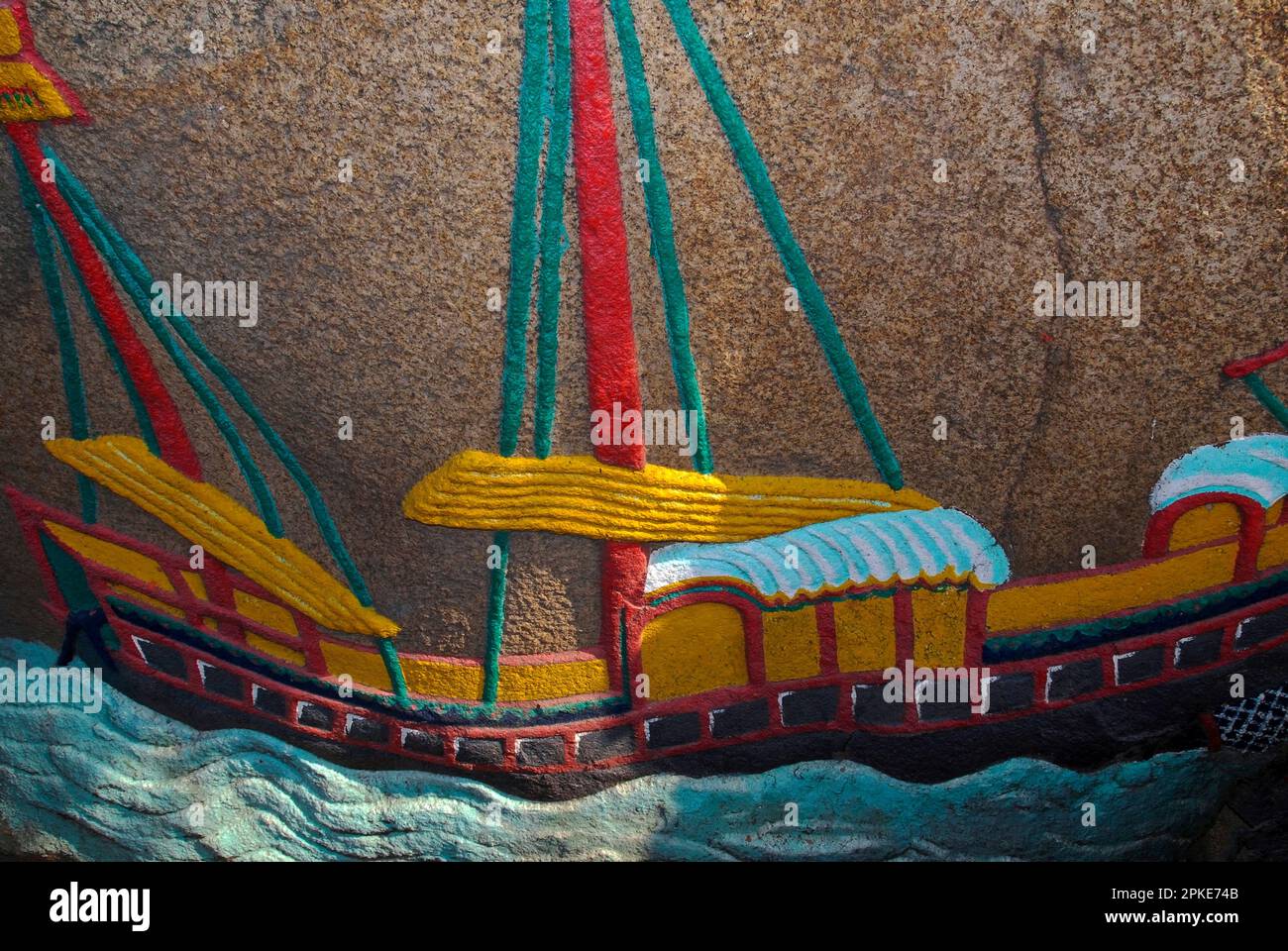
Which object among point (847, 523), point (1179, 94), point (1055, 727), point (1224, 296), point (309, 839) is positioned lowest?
point (309, 839)

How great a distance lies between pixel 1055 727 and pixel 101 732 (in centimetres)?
202

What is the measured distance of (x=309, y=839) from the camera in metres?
2.41

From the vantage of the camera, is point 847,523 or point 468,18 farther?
point 847,523

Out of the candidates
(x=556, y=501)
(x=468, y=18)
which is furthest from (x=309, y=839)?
(x=468, y=18)

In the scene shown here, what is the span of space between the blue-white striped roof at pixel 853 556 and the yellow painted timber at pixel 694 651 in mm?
94

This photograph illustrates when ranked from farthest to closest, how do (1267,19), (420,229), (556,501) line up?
(556,501), (420,229), (1267,19)

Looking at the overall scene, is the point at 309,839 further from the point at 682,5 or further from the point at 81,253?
the point at 682,5

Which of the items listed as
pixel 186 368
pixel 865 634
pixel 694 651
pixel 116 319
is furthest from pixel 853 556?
pixel 116 319

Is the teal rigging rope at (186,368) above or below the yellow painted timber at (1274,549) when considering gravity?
above

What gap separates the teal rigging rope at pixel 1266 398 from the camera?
2.03 metres

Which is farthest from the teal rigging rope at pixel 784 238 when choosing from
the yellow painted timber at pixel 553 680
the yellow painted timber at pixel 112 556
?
the yellow painted timber at pixel 112 556

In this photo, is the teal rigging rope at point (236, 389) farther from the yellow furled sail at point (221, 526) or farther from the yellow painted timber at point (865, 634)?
the yellow painted timber at point (865, 634)

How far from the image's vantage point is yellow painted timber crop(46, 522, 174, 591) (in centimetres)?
234

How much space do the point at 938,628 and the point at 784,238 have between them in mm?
831
